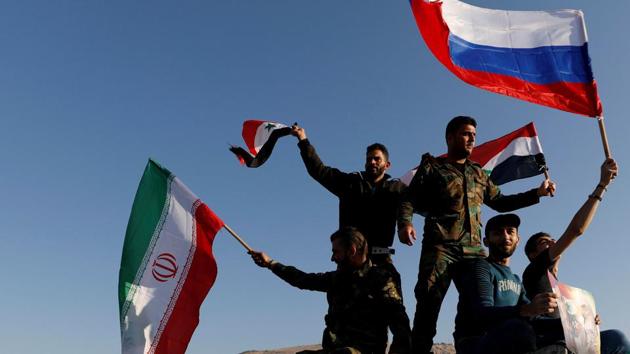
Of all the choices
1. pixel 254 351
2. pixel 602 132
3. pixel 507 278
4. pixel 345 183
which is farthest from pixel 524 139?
pixel 254 351

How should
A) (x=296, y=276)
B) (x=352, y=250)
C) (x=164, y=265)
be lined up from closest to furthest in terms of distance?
(x=352, y=250)
(x=296, y=276)
(x=164, y=265)

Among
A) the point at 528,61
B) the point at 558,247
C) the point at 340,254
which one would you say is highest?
the point at 528,61

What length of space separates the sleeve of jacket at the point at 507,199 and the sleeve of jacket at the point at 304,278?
1.84m

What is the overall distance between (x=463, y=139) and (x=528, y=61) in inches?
69.5

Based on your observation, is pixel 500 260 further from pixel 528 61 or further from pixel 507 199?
pixel 528 61

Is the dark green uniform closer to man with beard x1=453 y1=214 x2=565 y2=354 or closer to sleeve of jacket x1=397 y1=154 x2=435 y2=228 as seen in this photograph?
sleeve of jacket x1=397 y1=154 x2=435 y2=228

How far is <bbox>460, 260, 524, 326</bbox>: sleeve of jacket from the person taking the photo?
14.4ft

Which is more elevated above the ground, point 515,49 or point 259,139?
point 515,49

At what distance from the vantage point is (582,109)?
648 centimetres

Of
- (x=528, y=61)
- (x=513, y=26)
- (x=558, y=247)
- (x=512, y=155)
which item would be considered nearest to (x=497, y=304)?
(x=558, y=247)

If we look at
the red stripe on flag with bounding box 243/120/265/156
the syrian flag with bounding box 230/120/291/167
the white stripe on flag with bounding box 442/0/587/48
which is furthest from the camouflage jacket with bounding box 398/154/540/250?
the red stripe on flag with bounding box 243/120/265/156

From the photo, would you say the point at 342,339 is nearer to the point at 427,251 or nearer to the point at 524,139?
the point at 427,251

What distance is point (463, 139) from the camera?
5.96m

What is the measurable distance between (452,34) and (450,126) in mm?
1583
